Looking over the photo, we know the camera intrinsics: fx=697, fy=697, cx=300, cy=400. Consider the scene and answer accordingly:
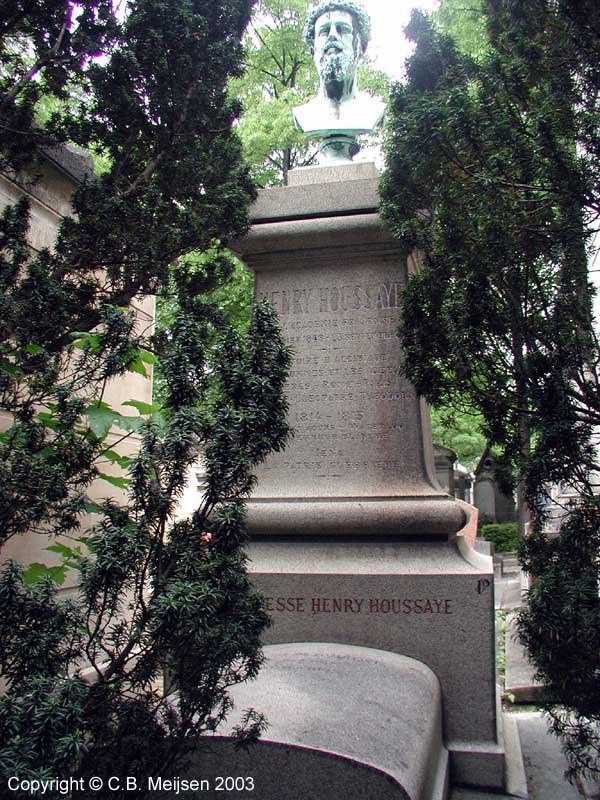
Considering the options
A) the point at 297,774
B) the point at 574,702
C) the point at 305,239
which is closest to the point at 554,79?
the point at 305,239

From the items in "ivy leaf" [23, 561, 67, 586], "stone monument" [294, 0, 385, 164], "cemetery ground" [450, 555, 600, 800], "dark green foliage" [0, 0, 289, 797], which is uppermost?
"stone monument" [294, 0, 385, 164]

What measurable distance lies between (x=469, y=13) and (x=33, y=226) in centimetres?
1206

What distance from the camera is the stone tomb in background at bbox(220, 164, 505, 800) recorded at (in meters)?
3.52

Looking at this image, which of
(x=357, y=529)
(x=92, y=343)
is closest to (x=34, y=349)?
(x=92, y=343)

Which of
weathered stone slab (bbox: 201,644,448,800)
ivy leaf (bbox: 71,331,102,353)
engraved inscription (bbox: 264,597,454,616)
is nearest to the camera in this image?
weathered stone slab (bbox: 201,644,448,800)

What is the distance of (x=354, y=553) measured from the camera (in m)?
4.59

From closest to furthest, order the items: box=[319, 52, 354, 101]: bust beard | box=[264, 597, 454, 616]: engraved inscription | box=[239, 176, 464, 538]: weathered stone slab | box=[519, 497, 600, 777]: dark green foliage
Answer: box=[519, 497, 600, 777]: dark green foliage → box=[264, 597, 454, 616]: engraved inscription → box=[239, 176, 464, 538]: weathered stone slab → box=[319, 52, 354, 101]: bust beard

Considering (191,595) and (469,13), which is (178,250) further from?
(469,13)

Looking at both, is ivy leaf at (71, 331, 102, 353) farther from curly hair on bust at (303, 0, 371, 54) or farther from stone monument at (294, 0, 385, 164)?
curly hair on bust at (303, 0, 371, 54)

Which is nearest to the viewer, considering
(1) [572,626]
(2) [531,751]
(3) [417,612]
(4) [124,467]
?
(4) [124,467]

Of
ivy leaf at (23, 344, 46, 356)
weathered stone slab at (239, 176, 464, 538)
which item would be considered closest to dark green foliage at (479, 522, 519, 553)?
weathered stone slab at (239, 176, 464, 538)

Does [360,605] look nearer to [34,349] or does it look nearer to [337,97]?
[34,349]

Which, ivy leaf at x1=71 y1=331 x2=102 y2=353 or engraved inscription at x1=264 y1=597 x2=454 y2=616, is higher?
ivy leaf at x1=71 y1=331 x2=102 y2=353

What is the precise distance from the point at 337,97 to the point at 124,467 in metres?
4.07
